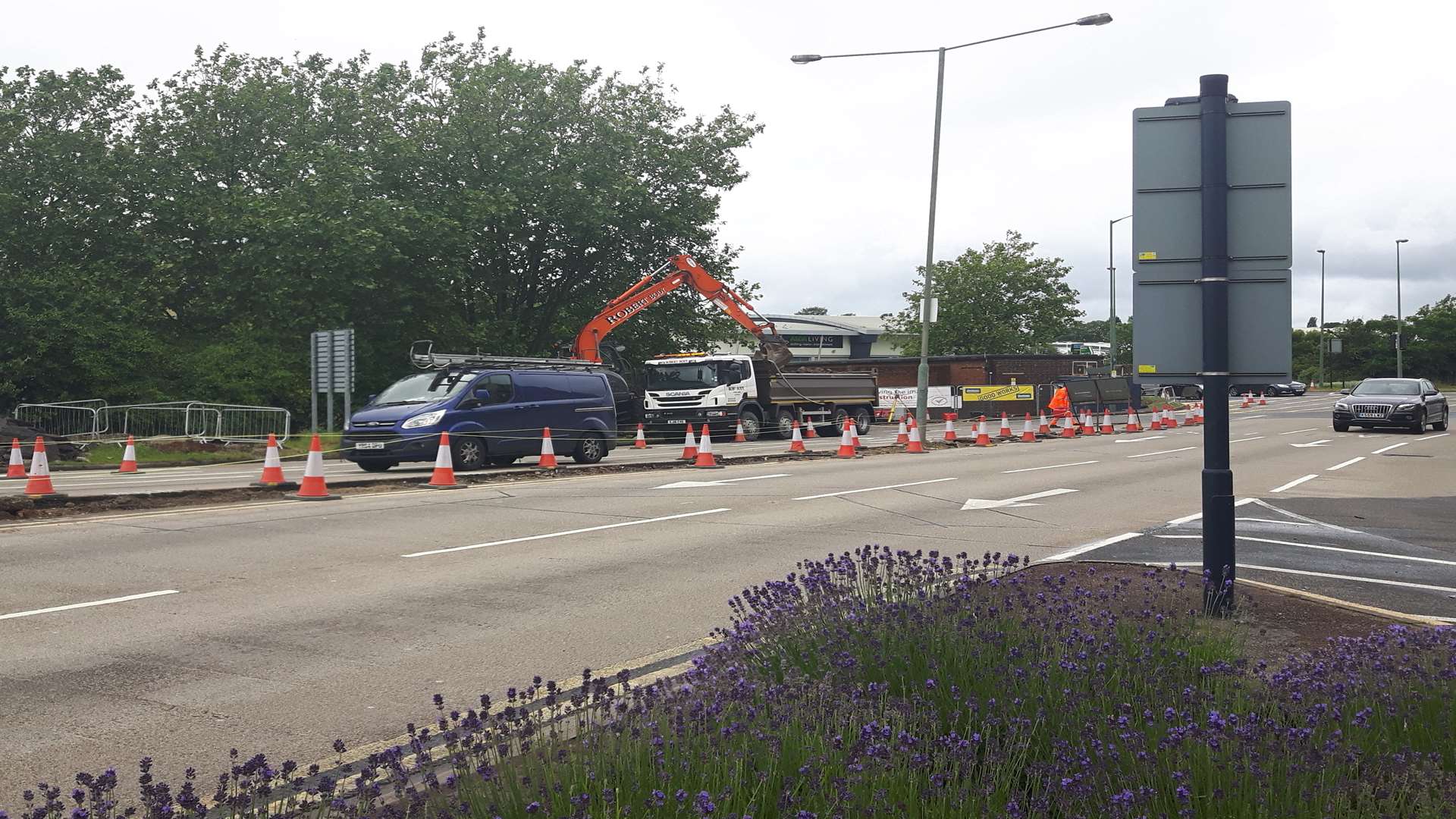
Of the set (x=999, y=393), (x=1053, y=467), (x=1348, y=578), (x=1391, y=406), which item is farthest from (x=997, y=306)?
(x=1348, y=578)

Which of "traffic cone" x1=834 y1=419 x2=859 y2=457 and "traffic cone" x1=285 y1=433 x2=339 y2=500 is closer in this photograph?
"traffic cone" x1=285 y1=433 x2=339 y2=500

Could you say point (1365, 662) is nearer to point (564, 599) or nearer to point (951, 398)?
point (564, 599)

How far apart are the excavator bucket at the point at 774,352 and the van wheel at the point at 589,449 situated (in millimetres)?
12506

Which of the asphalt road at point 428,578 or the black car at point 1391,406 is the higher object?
the black car at point 1391,406

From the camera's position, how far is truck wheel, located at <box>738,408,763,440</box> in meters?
33.0

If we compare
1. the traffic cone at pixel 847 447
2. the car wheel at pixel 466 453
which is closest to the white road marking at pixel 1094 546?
the car wheel at pixel 466 453

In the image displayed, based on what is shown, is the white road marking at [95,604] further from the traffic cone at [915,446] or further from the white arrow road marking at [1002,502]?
the traffic cone at [915,446]

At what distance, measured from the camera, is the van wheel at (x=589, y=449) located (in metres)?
22.4

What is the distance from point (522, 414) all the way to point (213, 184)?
20.2 m

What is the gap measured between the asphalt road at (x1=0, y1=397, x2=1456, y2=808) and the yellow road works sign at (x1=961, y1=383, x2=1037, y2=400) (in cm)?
3104

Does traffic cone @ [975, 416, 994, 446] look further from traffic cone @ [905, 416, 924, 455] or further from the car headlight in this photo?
the car headlight

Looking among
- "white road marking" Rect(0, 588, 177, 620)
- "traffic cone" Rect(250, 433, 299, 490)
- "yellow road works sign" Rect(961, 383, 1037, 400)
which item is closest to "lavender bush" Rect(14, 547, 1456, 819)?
"white road marking" Rect(0, 588, 177, 620)

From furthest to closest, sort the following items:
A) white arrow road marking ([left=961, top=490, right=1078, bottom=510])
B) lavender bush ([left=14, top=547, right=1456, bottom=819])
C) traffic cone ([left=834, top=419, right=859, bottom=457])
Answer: traffic cone ([left=834, top=419, right=859, bottom=457]) < white arrow road marking ([left=961, top=490, right=1078, bottom=510]) < lavender bush ([left=14, top=547, right=1456, bottom=819])

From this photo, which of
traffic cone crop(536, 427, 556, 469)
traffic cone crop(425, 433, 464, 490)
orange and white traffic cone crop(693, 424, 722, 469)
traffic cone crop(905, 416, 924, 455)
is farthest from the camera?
traffic cone crop(905, 416, 924, 455)
